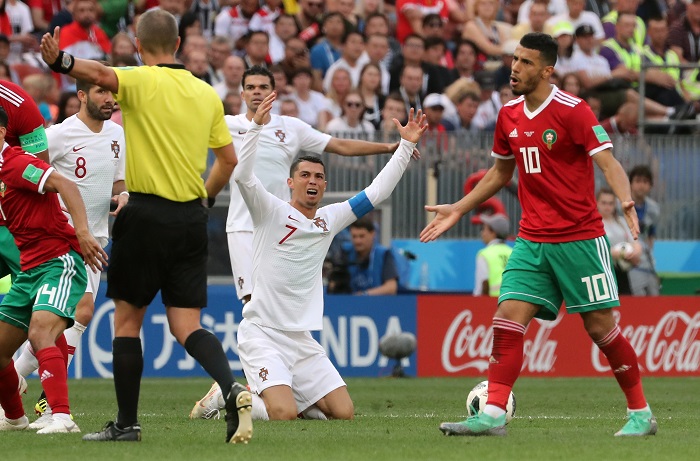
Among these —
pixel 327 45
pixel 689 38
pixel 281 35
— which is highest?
pixel 689 38

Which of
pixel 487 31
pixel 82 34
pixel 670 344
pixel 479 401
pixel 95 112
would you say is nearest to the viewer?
pixel 479 401

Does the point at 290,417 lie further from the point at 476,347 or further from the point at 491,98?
the point at 491,98

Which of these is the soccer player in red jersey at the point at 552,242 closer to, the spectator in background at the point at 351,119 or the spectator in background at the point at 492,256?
the spectator in background at the point at 492,256

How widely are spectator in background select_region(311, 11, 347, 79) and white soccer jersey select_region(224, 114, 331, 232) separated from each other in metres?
8.02

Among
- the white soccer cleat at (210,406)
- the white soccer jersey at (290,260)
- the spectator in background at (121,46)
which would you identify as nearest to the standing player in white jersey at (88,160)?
the white soccer cleat at (210,406)

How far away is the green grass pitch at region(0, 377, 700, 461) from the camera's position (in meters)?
7.51

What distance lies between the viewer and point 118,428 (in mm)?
7984

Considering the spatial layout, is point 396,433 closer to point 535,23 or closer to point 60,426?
point 60,426

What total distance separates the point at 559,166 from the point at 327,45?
38.1 ft

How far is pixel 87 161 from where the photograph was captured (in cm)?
1059

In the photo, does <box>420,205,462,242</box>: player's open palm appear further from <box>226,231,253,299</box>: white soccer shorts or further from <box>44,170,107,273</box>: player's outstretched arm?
<box>226,231,253,299</box>: white soccer shorts

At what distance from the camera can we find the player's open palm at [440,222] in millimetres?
8664

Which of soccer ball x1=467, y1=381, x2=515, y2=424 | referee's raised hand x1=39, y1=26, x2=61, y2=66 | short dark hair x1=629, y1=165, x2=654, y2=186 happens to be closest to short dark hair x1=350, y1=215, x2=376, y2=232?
short dark hair x1=629, y1=165, x2=654, y2=186

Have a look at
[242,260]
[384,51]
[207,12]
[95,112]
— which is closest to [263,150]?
[242,260]
